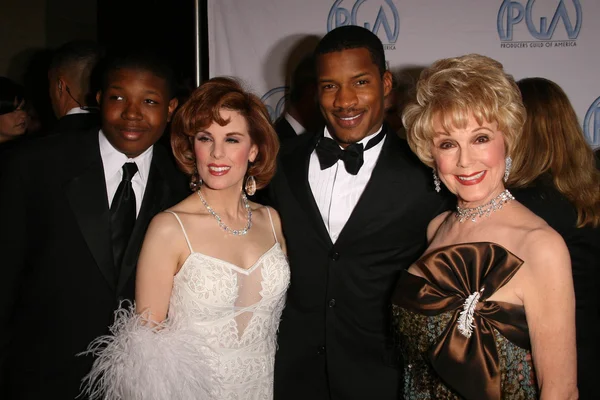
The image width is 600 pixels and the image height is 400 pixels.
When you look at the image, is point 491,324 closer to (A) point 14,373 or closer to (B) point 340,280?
(B) point 340,280

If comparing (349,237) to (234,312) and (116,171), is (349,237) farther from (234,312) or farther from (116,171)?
(116,171)

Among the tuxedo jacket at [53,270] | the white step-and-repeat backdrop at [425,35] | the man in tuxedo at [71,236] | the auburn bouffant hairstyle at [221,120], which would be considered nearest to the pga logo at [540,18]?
the white step-and-repeat backdrop at [425,35]

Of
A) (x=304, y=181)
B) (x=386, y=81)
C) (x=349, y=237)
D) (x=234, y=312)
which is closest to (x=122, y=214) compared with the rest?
(x=234, y=312)

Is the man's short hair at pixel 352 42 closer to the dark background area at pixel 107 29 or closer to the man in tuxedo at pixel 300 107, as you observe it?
the man in tuxedo at pixel 300 107

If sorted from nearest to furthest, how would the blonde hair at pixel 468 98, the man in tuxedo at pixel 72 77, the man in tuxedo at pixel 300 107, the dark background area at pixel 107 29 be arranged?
1. the blonde hair at pixel 468 98
2. the man in tuxedo at pixel 72 77
3. the man in tuxedo at pixel 300 107
4. the dark background area at pixel 107 29

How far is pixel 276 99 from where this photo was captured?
4238 millimetres

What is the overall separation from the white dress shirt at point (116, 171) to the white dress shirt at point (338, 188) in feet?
2.53

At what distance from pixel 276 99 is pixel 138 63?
71.8 inches

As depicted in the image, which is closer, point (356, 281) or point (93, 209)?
point (93, 209)

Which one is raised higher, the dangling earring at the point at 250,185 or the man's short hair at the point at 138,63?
the man's short hair at the point at 138,63

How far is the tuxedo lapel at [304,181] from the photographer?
2.59 m

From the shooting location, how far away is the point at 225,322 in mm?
2367

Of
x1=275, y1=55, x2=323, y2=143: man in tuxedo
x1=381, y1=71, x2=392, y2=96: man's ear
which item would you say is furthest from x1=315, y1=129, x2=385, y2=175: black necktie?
x1=275, y1=55, x2=323, y2=143: man in tuxedo

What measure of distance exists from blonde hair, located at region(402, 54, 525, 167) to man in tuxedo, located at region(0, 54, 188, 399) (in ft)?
3.71
